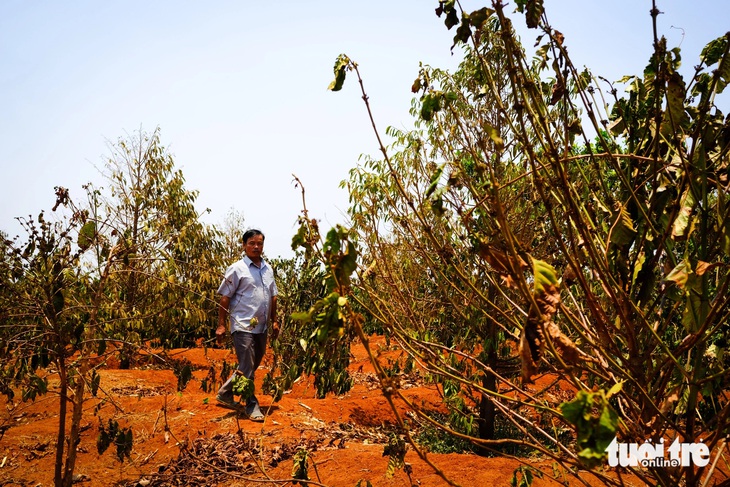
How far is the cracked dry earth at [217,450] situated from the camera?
371 cm

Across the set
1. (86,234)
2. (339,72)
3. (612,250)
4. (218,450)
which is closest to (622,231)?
(612,250)

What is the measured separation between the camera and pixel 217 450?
14.4 feet

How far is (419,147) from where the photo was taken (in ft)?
16.8

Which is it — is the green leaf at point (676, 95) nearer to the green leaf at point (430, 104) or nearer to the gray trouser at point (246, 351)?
the green leaf at point (430, 104)

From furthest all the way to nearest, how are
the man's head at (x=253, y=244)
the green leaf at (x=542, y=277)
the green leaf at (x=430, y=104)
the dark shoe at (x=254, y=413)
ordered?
the man's head at (x=253, y=244) → the dark shoe at (x=254, y=413) → the green leaf at (x=430, y=104) → the green leaf at (x=542, y=277)

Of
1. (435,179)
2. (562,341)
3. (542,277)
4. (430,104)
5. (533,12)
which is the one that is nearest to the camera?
(542,277)

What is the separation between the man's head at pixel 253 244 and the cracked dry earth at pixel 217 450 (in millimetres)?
1036

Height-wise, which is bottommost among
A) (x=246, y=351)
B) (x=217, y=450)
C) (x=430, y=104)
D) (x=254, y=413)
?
(x=217, y=450)

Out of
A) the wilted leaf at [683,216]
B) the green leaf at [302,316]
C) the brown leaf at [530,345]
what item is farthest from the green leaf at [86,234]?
the wilted leaf at [683,216]

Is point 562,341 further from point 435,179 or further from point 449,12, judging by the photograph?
point 449,12

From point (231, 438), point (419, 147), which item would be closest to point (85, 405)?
point (231, 438)

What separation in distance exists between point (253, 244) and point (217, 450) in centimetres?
186

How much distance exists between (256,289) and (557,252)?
2761 millimetres

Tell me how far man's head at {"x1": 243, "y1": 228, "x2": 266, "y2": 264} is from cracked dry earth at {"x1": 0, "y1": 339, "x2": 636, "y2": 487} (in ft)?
3.40
